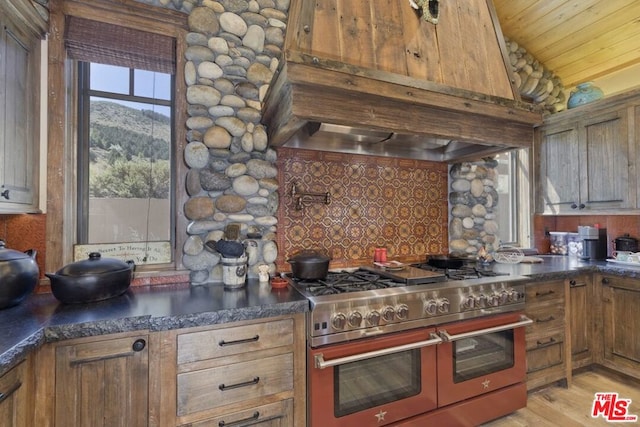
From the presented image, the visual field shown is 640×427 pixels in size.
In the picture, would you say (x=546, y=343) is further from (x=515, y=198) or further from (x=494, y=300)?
(x=515, y=198)

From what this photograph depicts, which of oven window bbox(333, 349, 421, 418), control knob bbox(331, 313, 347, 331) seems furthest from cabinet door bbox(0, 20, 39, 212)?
oven window bbox(333, 349, 421, 418)

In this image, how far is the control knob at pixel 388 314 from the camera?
64.2 inches

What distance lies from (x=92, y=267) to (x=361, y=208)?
5.89 ft

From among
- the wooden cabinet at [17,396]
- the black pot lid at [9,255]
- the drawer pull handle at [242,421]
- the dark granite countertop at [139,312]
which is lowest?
the drawer pull handle at [242,421]

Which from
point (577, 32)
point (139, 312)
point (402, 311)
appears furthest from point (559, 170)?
point (139, 312)

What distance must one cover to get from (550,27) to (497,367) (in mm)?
3182

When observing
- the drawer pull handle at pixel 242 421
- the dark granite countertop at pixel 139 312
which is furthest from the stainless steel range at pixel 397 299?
the drawer pull handle at pixel 242 421

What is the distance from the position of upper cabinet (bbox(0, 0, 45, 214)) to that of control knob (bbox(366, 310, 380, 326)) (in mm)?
1766

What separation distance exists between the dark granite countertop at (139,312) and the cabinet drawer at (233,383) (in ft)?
0.73

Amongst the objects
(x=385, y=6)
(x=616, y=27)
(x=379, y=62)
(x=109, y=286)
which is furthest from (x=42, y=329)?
(x=616, y=27)

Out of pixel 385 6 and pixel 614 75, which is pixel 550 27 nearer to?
pixel 614 75

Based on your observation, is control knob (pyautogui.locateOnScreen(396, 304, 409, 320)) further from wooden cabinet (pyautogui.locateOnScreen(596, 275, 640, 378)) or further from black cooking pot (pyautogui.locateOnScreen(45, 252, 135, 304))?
wooden cabinet (pyautogui.locateOnScreen(596, 275, 640, 378))

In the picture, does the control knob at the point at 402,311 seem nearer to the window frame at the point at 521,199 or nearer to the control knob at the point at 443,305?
the control knob at the point at 443,305

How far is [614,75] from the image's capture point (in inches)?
123
